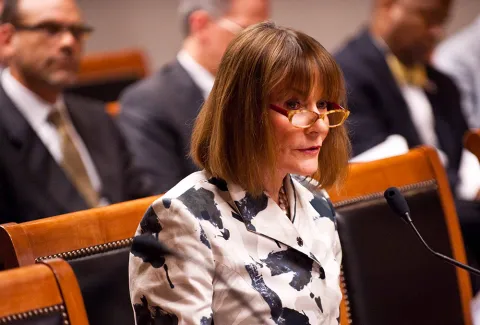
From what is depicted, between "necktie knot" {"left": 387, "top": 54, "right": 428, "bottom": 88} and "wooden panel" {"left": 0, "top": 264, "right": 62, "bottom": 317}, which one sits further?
"necktie knot" {"left": 387, "top": 54, "right": 428, "bottom": 88}

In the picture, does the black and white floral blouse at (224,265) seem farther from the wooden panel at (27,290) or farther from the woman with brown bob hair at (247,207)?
the wooden panel at (27,290)

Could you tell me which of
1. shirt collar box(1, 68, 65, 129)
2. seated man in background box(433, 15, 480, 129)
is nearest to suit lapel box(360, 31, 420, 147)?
seated man in background box(433, 15, 480, 129)

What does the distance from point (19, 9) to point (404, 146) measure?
1472mm

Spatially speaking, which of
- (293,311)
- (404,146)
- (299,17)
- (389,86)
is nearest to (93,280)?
(293,311)

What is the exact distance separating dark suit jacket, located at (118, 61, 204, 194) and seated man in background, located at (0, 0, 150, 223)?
82mm

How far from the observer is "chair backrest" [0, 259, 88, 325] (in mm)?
1315

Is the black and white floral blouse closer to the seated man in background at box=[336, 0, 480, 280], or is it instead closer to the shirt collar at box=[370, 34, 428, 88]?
the seated man in background at box=[336, 0, 480, 280]

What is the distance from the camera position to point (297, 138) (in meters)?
1.49

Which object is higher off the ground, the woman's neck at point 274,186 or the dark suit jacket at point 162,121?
the woman's neck at point 274,186

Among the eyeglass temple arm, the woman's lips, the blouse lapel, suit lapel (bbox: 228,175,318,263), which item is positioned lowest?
the blouse lapel

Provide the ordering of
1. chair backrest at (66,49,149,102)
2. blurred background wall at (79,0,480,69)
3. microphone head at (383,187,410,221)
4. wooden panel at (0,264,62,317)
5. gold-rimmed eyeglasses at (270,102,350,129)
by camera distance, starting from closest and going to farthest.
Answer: wooden panel at (0,264,62,317) < gold-rimmed eyeglasses at (270,102,350,129) < microphone head at (383,187,410,221) < chair backrest at (66,49,149,102) < blurred background wall at (79,0,480,69)

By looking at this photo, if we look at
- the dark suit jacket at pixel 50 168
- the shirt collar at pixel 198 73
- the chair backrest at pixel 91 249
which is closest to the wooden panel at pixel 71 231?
the chair backrest at pixel 91 249

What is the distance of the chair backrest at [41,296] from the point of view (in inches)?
51.8

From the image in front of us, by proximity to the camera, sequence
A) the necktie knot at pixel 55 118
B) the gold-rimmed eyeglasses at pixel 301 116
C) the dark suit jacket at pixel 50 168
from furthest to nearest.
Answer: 1. the necktie knot at pixel 55 118
2. the dark suit jacket at pixel 50 168
3. the gold-rimmed eyeglasses at pixel 301 116
